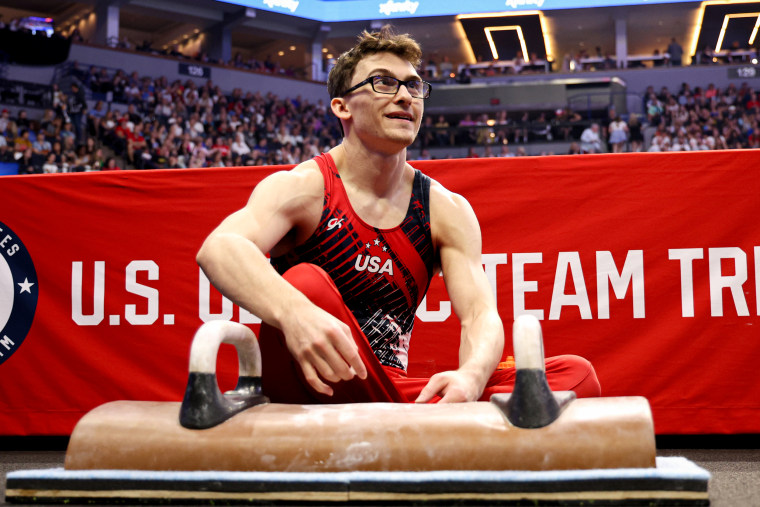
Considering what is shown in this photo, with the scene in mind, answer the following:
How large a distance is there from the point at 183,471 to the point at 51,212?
7.47ft

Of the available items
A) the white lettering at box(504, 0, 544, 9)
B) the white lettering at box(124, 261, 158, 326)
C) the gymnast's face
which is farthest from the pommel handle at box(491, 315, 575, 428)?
the white lettering at box(504, 0, 544, 9)

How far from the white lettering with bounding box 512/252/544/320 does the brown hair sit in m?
1.27

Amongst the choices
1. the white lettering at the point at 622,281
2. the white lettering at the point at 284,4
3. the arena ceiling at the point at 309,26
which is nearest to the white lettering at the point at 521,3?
the arena ceiling at the point at 309,26

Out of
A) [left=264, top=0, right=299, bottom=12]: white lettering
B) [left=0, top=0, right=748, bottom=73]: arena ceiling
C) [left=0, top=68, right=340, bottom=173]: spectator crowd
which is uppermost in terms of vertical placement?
[left=264, top=0, right=299, bottom=12]: white lettering

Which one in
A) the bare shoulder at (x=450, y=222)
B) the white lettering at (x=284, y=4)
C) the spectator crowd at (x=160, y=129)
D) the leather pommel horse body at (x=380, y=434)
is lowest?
the leather pommel horse body at (x=380, y=434)

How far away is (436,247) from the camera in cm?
200

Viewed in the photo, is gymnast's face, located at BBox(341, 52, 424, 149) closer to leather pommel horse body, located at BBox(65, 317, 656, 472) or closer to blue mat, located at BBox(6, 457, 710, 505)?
leather pommel horse body, located at BBox(65, 317, 656, 472)

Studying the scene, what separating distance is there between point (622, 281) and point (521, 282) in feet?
1.27

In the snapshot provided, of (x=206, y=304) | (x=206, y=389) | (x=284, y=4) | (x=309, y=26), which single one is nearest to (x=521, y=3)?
(x=309, y=26)

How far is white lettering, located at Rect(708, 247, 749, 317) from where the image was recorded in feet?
9.61

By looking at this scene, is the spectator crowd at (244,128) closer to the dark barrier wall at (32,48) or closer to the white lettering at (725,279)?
the dark barrier wall at (32,48)

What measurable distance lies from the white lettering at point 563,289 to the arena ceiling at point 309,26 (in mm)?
18205

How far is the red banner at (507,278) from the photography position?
2.94 meters

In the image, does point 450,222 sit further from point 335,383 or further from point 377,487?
point 377,487
